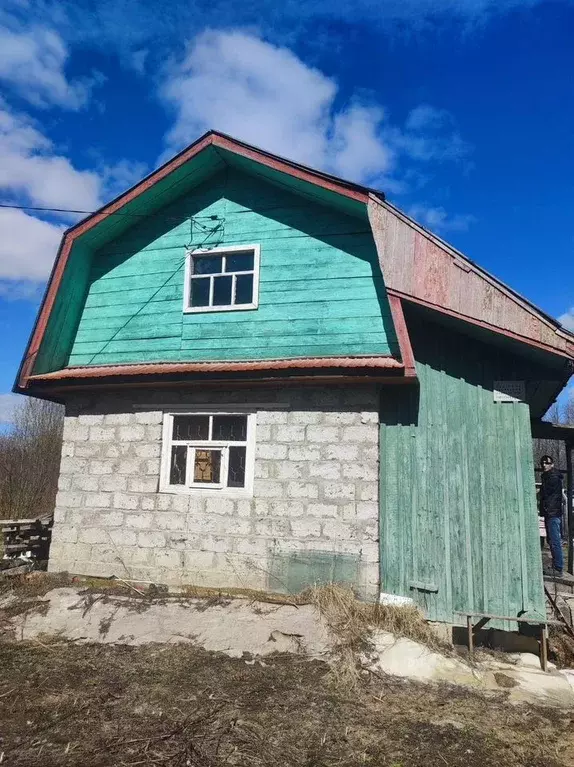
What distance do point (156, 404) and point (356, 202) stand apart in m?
4.11

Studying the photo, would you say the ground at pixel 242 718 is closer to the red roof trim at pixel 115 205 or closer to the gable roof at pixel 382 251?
the gable roof at pixel 382 251

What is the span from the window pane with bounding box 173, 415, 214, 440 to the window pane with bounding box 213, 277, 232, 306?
5.91ft

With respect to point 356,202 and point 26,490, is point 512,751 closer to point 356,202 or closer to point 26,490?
point 356,202

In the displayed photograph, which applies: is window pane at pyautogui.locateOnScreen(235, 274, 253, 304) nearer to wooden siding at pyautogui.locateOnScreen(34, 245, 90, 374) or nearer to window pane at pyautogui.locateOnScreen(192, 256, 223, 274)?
window pane at pyautogui.locateOnScreen(192, 256, 223, 274)

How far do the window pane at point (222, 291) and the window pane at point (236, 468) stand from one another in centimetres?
229

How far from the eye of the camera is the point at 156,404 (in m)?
8.23

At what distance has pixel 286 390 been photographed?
7664 millimetres

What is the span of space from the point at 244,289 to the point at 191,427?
2.26 metres

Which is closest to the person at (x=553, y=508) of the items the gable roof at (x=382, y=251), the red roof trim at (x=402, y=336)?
the gable roof at (x=382, y=251)

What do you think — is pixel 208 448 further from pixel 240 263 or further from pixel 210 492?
pixel 240 263

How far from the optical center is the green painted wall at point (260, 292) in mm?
7719

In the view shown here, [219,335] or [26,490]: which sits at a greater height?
[219,335]

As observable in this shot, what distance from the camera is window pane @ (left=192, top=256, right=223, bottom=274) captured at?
865cm

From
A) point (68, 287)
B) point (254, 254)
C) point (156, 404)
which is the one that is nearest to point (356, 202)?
point (254, 254)
